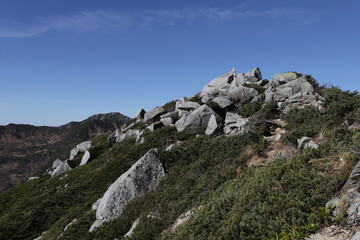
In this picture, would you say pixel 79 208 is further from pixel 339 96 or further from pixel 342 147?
pixel 339 96

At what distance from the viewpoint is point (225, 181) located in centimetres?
1227

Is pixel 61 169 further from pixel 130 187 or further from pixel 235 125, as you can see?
pixel 235 125

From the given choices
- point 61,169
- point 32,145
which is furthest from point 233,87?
point 32,145

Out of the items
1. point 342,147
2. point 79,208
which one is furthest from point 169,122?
point 342,147

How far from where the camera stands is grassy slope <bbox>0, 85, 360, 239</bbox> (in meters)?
7.14

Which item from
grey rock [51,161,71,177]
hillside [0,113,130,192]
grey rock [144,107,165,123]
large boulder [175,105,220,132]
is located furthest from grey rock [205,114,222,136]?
hillside [0,113,130,192]

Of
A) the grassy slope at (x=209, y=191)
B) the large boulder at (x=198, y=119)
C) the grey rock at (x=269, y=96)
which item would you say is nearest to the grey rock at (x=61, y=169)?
the grassy slope at (x=209, y=191)

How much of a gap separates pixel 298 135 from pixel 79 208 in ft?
58.0

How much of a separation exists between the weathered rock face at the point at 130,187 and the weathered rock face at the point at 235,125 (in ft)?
22.3

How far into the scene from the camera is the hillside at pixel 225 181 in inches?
271

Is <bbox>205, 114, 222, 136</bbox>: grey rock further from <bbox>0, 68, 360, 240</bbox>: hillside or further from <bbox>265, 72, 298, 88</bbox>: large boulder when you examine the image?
<bbox>265, 72, 298, 88</bbox>: large boulder

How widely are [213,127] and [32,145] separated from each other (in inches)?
6108

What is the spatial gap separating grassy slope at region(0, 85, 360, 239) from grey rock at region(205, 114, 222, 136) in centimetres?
143

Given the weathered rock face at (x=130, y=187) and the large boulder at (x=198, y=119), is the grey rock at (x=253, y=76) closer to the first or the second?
the large boulder at (x=198, y=119)
